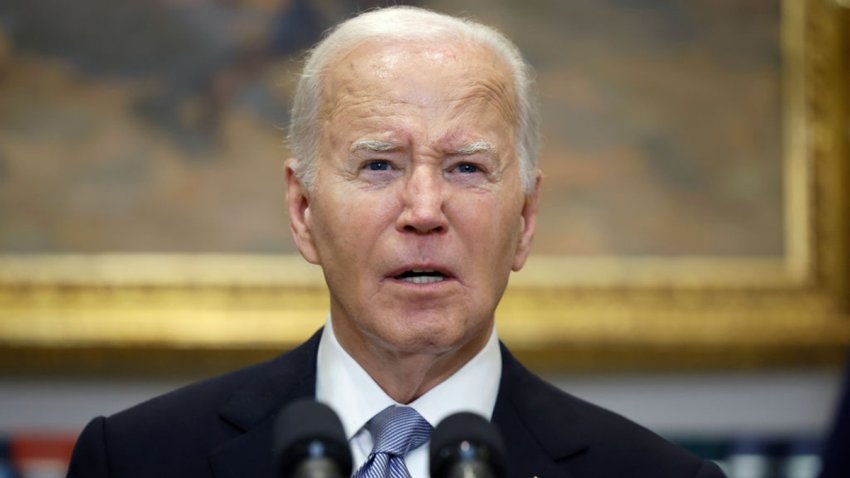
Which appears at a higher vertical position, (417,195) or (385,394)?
(417,195)

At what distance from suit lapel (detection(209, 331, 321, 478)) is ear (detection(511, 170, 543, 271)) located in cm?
53

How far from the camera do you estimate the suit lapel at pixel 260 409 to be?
2.93m

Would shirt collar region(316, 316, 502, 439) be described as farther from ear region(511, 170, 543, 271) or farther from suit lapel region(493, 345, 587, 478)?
ear region(511, 170, 543, 271)

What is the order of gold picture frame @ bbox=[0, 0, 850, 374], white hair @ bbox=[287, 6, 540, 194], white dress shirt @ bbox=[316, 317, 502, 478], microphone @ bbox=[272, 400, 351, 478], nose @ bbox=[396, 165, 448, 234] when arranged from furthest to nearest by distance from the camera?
gold picture frame @ bbox=[0, 0, 850, 374] → white hair @ bbox=[287, 6, 540, 194] → white dress shirt @ bbox=[316, 317, 502, 478] → nose @ bbox=[396, 165, 448, 234] → microphone @ bbox=[272, 400, 351, 478]

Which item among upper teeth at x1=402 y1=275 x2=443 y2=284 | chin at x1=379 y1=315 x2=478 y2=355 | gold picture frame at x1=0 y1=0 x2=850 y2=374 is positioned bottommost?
gold picture frame at x1=0 y1=0 x2=850 y2=374

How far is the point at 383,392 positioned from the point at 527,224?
1.72 feet

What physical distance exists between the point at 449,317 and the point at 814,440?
11.1 feet

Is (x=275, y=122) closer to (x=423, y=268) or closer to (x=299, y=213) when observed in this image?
(x=299, y=213)

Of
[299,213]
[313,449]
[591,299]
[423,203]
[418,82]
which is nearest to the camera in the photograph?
[313,449]

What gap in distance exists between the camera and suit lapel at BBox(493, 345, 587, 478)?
117 inches

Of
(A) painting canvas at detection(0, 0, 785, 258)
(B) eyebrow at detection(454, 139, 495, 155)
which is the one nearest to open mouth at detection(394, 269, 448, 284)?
(B) eyebrow at detection(454, 139, 495, 155)

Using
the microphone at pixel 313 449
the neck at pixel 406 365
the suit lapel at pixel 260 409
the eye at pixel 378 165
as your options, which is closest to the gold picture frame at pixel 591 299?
the suit lapel at pixel 260 409

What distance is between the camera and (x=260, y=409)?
120 inches

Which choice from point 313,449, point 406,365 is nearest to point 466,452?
point 313,449
